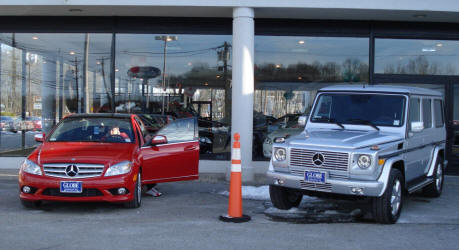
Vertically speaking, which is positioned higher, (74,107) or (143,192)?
(74,107)

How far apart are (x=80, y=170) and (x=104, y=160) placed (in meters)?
0.37

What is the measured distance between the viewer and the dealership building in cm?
1312

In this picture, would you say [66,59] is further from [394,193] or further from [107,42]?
[394,193]

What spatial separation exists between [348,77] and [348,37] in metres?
1.00

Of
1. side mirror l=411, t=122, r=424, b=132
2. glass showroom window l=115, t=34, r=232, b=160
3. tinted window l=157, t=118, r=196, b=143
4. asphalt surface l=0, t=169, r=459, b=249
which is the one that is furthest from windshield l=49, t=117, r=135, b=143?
side mirror l=411, t=122, r=424, b=132

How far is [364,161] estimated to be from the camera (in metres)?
7.01

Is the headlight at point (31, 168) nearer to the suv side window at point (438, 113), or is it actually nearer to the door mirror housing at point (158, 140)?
the door mirror housing at point (158, 140)

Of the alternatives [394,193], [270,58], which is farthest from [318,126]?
[270,58]

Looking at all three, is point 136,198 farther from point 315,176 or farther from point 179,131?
point 315,176

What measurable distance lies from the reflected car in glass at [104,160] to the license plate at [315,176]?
8.57 feet

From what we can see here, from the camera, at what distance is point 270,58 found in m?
13.2

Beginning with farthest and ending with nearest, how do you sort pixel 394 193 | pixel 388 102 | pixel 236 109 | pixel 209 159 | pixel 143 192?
1. pixel 209 159
2. pixel 236 109
3. pixel 143 192
4. pixel 388 102
5. pixel 394 193

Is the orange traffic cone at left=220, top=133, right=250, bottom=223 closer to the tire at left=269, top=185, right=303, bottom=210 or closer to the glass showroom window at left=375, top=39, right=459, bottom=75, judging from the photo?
the tire at left=269, top=185, right=303, bottom=210

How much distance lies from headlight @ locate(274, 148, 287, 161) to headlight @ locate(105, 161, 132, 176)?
2210 millimetres
